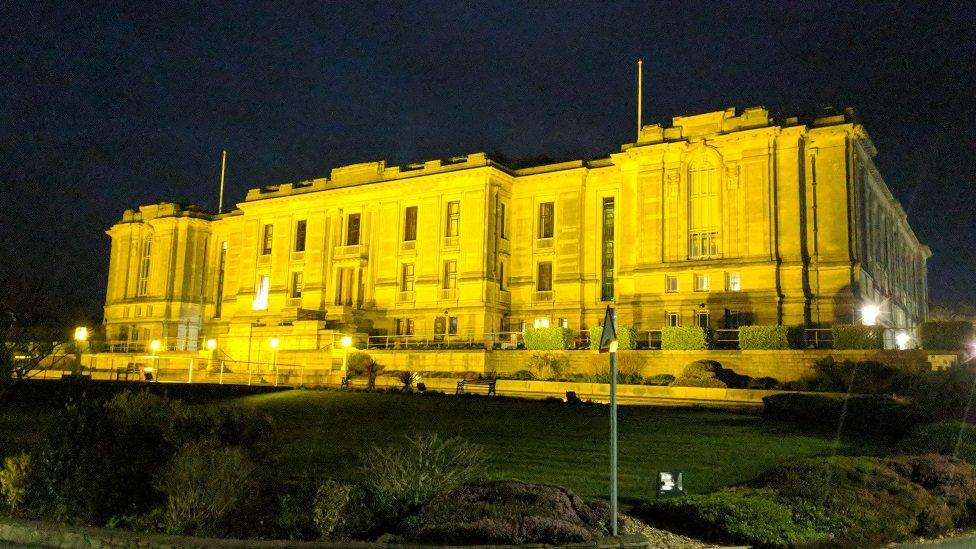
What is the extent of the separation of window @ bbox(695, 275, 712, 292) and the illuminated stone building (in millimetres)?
68

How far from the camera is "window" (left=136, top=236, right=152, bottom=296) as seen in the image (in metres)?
76.9

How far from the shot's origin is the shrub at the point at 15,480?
12938 mm

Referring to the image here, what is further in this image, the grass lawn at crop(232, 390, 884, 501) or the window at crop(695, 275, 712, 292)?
the window at crop(695, 275, 712, 292)

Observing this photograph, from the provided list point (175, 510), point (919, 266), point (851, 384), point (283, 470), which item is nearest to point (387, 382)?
point (851, 384)

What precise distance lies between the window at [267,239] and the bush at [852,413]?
164 ft

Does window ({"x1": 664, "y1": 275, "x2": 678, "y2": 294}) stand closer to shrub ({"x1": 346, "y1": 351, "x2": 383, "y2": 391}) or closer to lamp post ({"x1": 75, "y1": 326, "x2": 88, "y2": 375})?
shrub ({"x1": 346, "y1": 351, "x2": 383, "y2": 391})

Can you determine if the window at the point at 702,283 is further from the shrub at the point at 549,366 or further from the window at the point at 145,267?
the window at the point at 145,267

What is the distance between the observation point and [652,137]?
49500mm

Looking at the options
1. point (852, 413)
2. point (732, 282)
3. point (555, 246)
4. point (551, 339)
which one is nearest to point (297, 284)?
point (555, 246)

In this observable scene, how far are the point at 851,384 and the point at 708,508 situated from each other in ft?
76.7

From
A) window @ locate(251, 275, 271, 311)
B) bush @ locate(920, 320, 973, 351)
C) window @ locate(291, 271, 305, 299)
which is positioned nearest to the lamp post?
window @ locate(251, 275, 271, 311)

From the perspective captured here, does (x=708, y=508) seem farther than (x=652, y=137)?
No

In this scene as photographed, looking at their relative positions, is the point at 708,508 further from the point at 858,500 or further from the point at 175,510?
the point at 175,510

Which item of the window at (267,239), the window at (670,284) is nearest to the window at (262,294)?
the window at (267,239)
